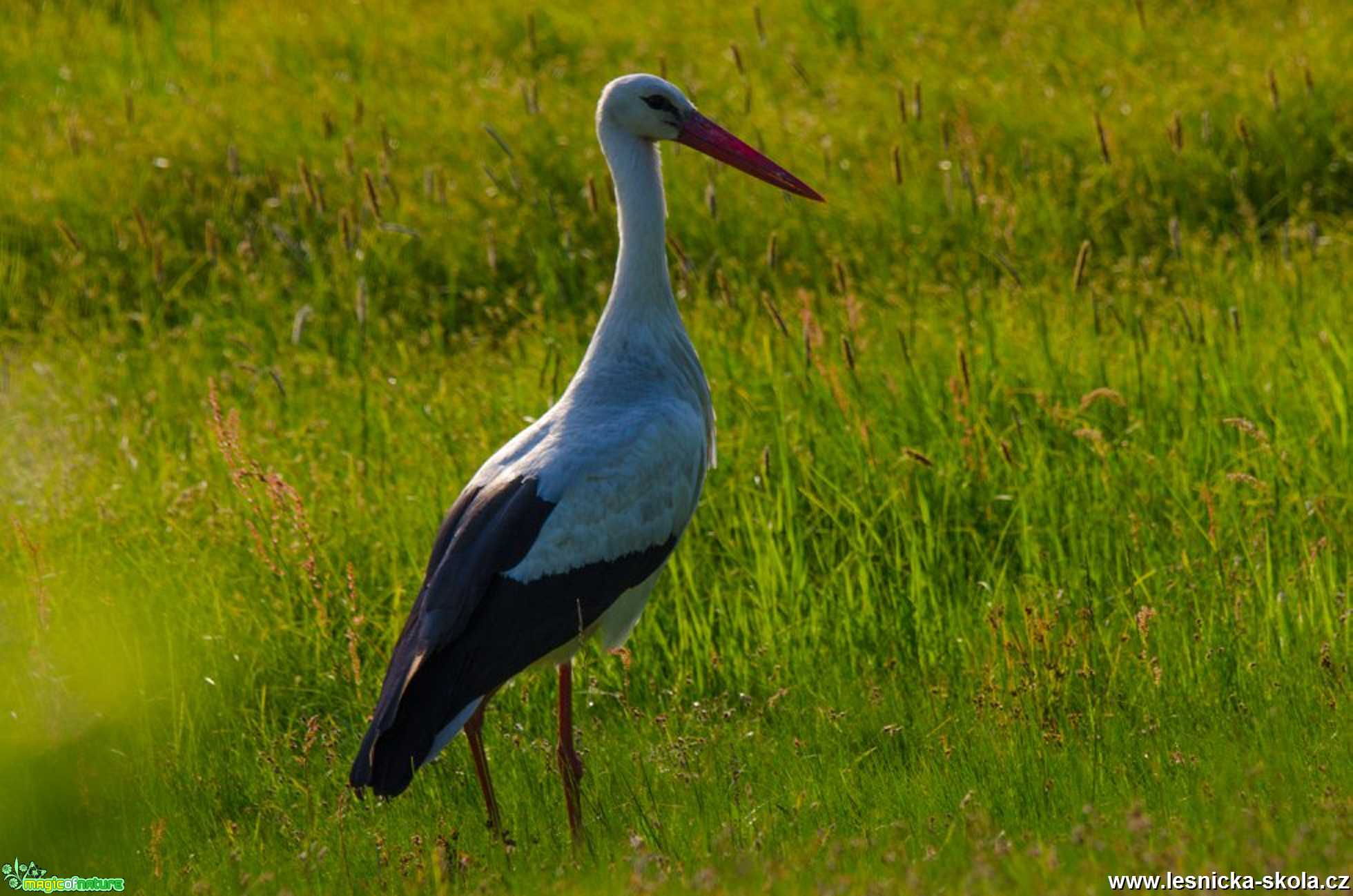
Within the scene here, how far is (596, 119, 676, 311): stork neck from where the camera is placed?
5395 millimetres

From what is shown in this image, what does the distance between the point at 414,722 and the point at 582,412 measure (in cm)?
107

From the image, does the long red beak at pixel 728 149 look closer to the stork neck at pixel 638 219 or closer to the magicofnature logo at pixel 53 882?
the stork neck at pixel 638 219

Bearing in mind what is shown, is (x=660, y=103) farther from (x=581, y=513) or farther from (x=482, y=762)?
(x=482, y=762)

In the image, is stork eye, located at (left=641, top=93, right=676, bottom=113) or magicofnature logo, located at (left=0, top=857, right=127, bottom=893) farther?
stork eye, located at (left=641, top=93, right=676, bottom=113)

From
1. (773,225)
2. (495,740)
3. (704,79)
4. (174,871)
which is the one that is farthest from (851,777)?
(704,79)

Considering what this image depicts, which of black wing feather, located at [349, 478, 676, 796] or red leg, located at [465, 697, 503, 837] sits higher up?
black wing feather, located at [349, 478, 676, 796]

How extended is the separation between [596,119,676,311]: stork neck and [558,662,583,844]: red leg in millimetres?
1106

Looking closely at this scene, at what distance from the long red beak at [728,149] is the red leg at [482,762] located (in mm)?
1818

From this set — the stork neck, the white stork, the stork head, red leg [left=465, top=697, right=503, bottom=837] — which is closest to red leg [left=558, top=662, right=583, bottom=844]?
the white stork

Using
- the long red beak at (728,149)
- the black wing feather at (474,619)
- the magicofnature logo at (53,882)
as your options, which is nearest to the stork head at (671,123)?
the long red beak at (728,149)

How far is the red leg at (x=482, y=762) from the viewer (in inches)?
185

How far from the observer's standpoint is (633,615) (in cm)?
518

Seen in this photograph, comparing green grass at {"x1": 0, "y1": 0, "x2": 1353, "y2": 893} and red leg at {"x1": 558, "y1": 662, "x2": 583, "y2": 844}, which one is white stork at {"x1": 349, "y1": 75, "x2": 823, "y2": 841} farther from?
green grass at {"x1": 0, "y1": 0, "x2": 1353, "y2": 893}

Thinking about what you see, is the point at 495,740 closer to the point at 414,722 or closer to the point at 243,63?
the point at 414,722
